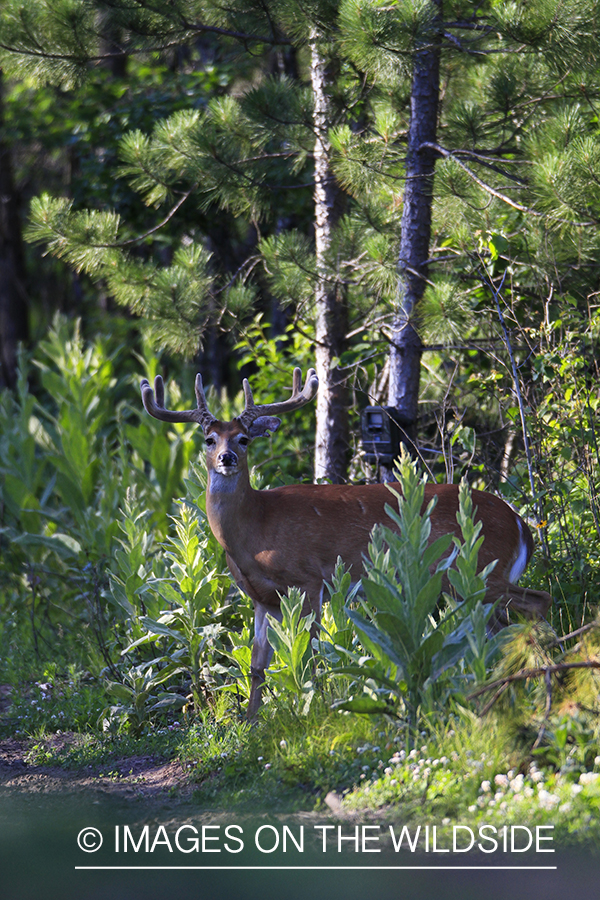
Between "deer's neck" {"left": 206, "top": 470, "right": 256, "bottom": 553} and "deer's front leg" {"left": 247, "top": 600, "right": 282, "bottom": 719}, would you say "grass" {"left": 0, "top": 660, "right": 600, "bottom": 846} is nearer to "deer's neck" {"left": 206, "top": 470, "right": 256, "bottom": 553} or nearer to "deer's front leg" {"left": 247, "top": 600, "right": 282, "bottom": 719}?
"deer's front leg" {"left": 247, "top": 600, "right": 282, "bottom": 719}

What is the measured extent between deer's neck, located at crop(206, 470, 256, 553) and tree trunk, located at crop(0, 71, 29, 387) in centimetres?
870

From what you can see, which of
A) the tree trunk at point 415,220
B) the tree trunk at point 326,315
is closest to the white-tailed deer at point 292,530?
the tree trunk at point 415,220

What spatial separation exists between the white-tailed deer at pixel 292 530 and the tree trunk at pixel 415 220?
94cm

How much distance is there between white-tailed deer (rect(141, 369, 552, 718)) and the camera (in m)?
4.62

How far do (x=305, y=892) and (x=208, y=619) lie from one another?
6.51 ft

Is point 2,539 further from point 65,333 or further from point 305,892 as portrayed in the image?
point 305,892

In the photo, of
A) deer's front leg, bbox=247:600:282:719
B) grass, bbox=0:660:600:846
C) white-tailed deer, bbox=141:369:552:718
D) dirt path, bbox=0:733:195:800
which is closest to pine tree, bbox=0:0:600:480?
white-tailed deer, bbox=141:369:552:718

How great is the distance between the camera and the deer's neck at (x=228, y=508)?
4.64 meters

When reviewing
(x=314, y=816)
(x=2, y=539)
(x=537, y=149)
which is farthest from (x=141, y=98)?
(x=314, y=816)

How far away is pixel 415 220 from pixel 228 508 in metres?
2.23

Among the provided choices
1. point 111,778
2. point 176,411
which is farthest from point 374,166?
point 111,778

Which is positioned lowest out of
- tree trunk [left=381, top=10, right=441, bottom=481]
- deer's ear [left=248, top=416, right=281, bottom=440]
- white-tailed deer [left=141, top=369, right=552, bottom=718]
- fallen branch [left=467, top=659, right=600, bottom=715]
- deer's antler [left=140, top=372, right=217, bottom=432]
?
fallen branch [left=467, top=659, right=600, bottom=715]

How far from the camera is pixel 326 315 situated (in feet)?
20.5

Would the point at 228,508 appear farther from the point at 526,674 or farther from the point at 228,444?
the point at 526,674
